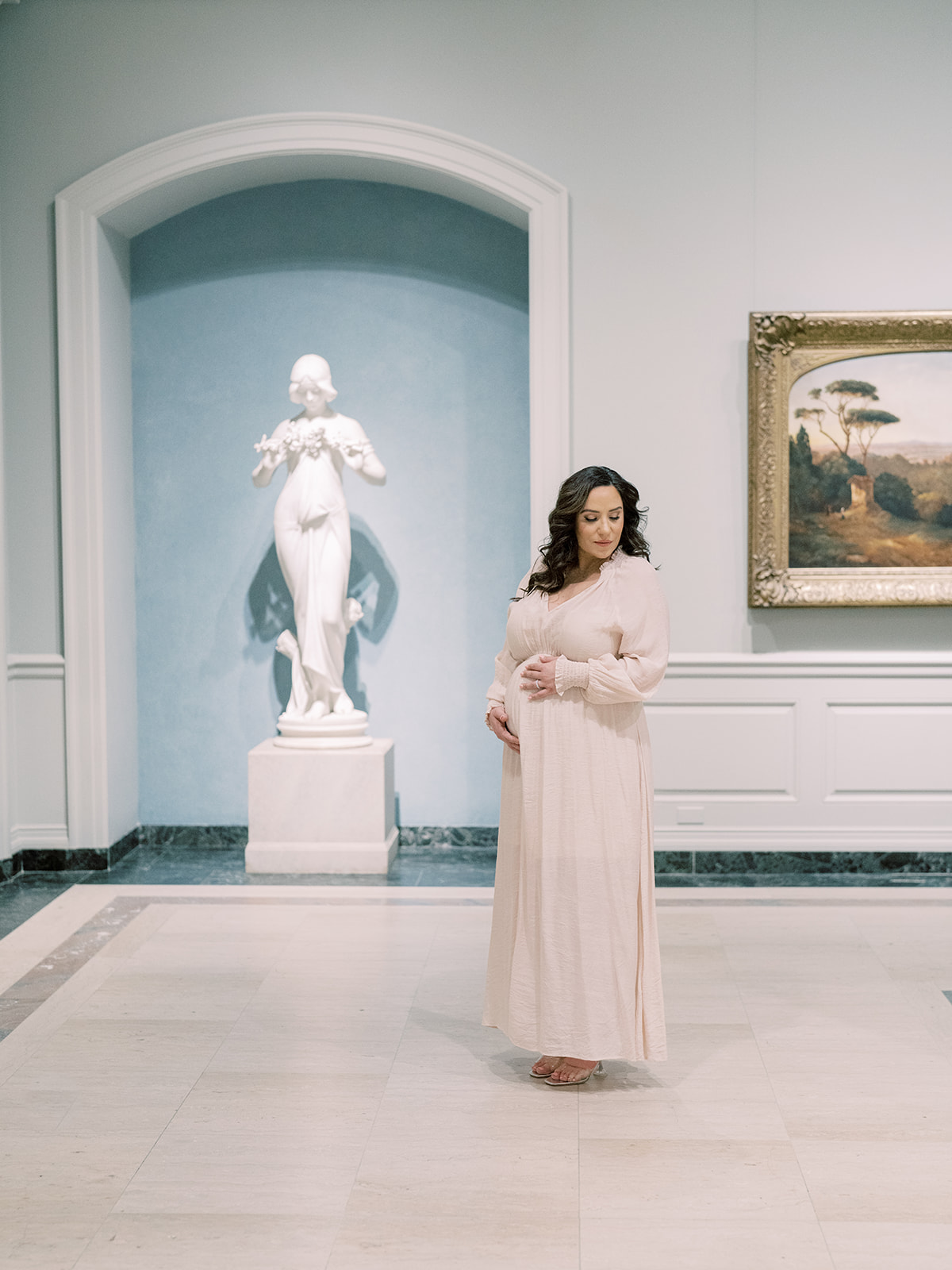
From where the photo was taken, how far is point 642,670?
3.12 m

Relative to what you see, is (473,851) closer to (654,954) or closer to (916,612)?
(916,612)

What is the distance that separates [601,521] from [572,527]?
3.8 inches

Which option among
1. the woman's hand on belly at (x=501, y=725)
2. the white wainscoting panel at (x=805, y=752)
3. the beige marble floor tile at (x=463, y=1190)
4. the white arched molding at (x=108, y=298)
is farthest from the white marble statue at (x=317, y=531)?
the beige marble floor tile at (x=463, y=1190)

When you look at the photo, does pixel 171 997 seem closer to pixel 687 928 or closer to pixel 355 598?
pixel 687 928

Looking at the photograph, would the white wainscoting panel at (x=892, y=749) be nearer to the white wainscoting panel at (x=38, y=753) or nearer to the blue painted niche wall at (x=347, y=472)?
the blue painted niche wall at (x=347, y=472)

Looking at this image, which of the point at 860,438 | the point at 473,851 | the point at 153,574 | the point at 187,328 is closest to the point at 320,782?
the point at 473,851

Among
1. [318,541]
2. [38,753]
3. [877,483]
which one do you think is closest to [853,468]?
[877,483]

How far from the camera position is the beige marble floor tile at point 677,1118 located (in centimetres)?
292

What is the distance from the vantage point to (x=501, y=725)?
330 centimetres

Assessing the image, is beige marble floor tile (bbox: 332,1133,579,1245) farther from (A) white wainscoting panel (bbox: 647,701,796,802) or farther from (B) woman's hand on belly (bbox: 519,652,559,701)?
(A) white wainscoting panel (bbox: 647,701,796,802)

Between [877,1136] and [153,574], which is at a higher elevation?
[153,574]

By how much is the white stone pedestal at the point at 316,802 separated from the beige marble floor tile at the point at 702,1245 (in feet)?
10.8

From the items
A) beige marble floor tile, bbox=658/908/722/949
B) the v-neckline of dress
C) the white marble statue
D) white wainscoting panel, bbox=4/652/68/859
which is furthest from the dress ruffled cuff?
white wainscoting panel, bbox=4/652/68/859

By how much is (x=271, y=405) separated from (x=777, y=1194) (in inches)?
191
